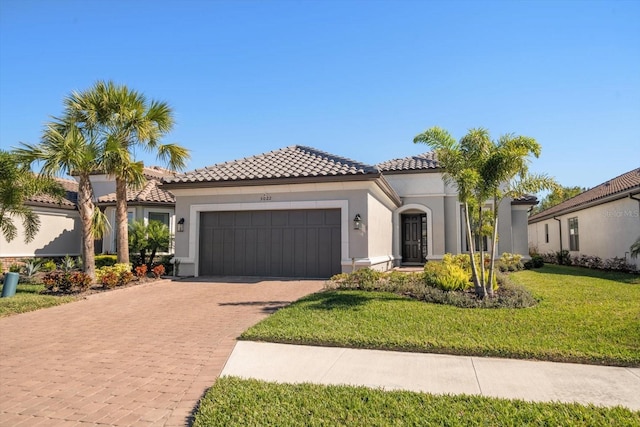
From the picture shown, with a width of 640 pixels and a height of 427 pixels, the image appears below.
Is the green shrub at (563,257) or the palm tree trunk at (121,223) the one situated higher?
the palm tree trunk at (121,223)

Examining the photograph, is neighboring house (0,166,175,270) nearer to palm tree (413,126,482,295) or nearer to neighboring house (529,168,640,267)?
palm tree (413,126,482,295)

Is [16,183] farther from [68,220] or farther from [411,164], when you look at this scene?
[411,164]

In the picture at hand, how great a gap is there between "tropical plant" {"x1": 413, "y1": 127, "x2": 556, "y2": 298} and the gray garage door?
4985 millimetres

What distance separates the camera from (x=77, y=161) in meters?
12.1

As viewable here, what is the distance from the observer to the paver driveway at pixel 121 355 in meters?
4.27

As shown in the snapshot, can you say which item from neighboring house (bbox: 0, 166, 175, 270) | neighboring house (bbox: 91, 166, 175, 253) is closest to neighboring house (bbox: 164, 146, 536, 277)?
neighboring house (bbox: 91, 166, 175, 253)

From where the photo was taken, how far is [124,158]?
13.1 m

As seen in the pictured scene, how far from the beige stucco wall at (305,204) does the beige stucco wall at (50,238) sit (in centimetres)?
960

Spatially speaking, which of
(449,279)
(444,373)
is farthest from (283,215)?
(444,373)

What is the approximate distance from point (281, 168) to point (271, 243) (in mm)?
2740

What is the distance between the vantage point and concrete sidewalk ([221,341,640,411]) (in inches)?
177

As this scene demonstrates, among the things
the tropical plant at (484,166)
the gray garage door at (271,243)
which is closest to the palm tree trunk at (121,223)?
the gray garage door at (271,243)

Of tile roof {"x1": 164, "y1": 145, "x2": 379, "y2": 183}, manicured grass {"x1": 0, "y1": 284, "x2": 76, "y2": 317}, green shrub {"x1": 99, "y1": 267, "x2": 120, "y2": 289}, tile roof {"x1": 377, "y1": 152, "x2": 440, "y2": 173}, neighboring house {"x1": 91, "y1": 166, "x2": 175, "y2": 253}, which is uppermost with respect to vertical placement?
tile roof {"x1": 377, "y1": 152, "x2": 440, "y2": 173}

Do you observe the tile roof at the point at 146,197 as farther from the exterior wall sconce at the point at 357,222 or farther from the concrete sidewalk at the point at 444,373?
the concrete sidewalk at the point at 444,373
